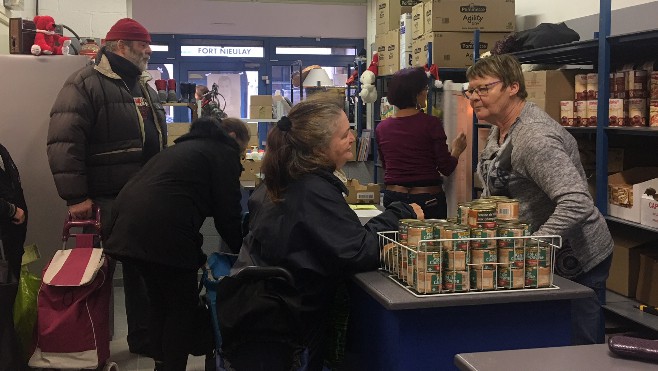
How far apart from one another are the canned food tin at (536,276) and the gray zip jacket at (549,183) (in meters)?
0.21

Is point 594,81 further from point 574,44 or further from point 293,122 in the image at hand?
point 293,122

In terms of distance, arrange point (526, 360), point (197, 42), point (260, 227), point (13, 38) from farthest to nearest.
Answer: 1. point (197, 42)
2. point (13, 38)
3. point (260, 227)
4. point (526, 360)

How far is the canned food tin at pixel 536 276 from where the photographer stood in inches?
73.2

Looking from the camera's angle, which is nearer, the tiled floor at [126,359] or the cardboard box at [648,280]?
the cardboard box at [648,280]

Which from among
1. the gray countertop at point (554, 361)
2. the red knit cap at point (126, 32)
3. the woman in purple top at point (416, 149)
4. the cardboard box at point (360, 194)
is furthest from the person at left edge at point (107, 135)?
the gray countertop at point (554, 361)

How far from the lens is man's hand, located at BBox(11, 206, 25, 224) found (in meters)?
3.28

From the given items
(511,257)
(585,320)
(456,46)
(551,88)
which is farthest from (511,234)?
(456,46)

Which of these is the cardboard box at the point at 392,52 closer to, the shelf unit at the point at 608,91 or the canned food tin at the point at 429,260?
the shelf unit at the point at 608,91

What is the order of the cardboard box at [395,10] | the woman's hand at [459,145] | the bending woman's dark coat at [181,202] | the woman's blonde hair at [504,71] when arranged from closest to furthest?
1. the woman's blonde hair at [504,71]
2. the bending woman's dark coat at [181,202]
3. the woman's hand at [459,145]
4. the cardboard box at [395,10]

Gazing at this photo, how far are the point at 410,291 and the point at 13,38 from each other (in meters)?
3.29

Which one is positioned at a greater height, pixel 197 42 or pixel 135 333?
pixel 197 42

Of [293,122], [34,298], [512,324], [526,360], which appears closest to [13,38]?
[34,298]

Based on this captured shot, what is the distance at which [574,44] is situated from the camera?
3.37 meters

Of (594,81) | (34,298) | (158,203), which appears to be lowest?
(34,298)
